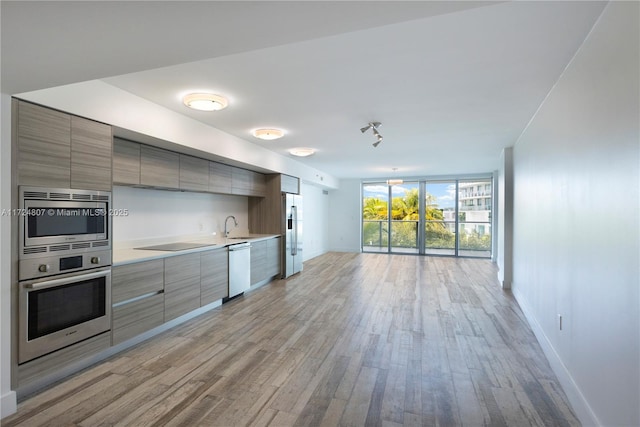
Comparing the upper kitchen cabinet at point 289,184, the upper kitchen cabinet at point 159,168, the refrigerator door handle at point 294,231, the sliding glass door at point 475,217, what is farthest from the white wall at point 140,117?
the sliding glass door at point 475,217

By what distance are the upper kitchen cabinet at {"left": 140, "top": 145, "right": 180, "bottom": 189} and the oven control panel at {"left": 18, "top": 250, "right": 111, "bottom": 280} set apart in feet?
3.55

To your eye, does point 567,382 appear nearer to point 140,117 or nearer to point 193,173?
point 140,117

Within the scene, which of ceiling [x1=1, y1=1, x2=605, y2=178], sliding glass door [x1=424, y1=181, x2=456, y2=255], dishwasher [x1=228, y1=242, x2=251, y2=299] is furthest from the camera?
sliding glass door [x1=424, y1=181, x2=456, y2=255]

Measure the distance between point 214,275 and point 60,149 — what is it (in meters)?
2.33

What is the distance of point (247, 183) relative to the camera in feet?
18.2

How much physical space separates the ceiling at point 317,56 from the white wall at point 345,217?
602cm

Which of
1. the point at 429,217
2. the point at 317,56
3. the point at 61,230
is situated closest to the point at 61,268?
the point at 61,230

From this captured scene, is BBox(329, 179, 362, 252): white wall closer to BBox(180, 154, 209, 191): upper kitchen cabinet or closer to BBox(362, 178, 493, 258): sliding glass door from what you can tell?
BBox(362, 178, 493, 258): sliding glass door

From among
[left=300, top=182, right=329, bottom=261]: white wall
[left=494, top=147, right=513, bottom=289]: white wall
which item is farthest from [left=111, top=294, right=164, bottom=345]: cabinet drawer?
[left=494, top=147, right=513, bottom=289]: white wall

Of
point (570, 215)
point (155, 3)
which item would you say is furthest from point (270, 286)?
point (155, 3)

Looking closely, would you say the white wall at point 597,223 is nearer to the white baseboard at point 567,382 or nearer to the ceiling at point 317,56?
the white baseboard at point 567,382

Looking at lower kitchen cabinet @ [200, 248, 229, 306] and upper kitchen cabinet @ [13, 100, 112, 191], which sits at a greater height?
upper kitchen cabinet @ [13, 100, 112, 191]

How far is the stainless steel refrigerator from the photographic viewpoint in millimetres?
6172

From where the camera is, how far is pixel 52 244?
2.34 meters
